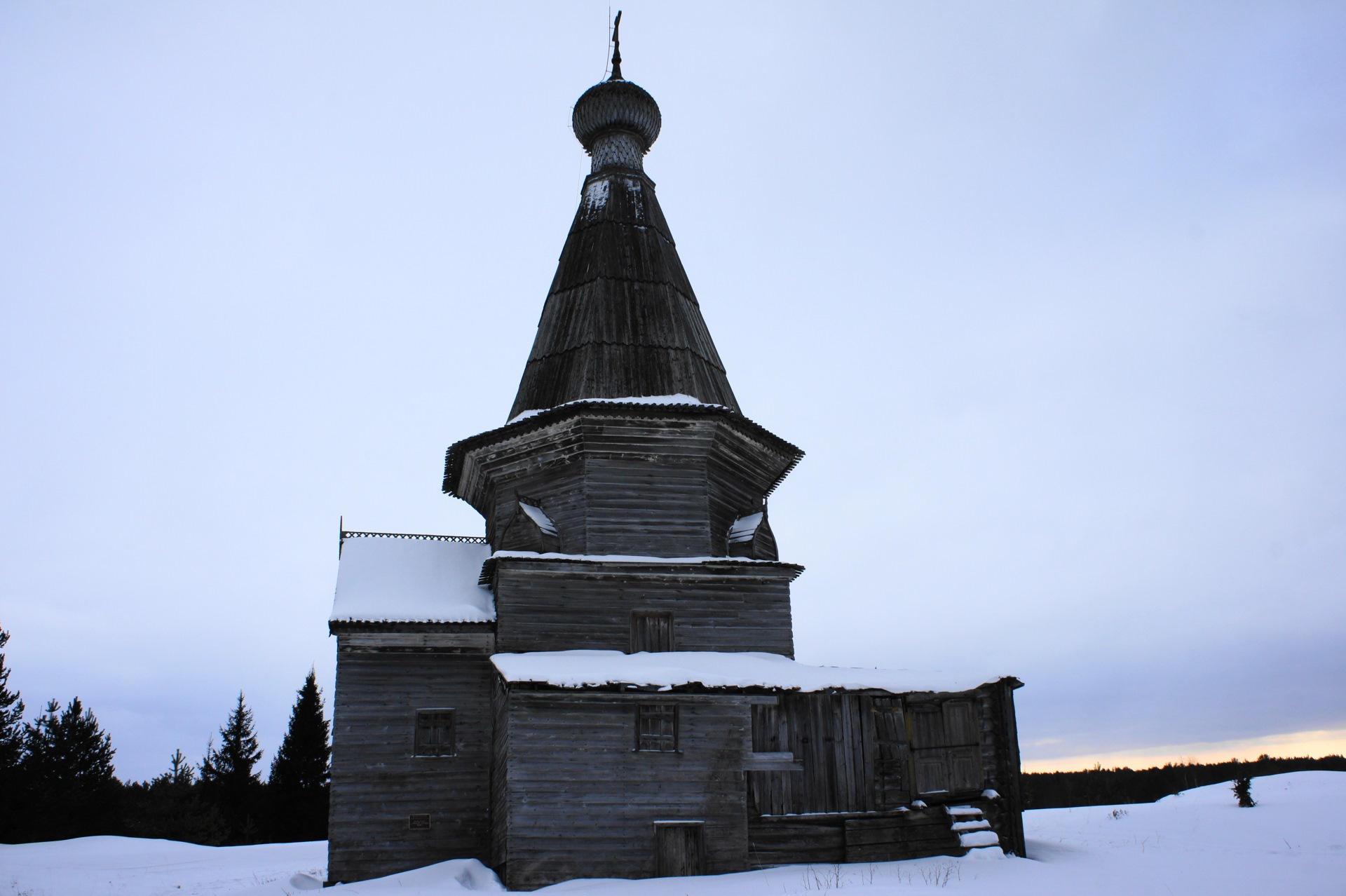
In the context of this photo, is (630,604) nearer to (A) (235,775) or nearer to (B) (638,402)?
(B) (638,402)

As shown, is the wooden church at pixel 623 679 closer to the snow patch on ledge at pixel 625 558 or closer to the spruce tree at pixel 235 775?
the snow patch on ledge at pixel 625 558

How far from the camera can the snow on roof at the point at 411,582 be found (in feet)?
61.3

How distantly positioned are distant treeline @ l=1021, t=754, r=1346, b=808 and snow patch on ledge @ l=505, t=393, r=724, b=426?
37907 millimetres

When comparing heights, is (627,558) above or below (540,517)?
below

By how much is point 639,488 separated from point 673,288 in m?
5.65

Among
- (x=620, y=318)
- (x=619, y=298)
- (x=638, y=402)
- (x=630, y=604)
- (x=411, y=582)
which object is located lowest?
(x=630, y=604)

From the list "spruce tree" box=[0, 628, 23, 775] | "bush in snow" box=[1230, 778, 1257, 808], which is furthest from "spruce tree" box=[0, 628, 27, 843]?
"bush in snow" box=[1230, 778, 1257, 808]

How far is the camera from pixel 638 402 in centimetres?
1917

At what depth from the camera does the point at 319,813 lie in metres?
36.9

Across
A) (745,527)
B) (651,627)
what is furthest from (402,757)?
(745,527)

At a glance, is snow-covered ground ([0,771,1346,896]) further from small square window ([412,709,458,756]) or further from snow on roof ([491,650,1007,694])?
snow on roof ([491,650,1007,694])

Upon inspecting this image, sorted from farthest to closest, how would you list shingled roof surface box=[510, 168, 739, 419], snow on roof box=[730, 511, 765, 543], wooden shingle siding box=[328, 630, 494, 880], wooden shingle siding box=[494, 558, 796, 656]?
shingled roof surface box=[510, 168, 739, 419], snow on roof box=[730, 511, 765, 543], wooden shingle siding box=[494, 558, 796, 656], wooden shingle siding box=[328, 630, 494, 880]

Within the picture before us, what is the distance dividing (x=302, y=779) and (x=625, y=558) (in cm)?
2627

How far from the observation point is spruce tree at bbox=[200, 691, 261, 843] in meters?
39.6
